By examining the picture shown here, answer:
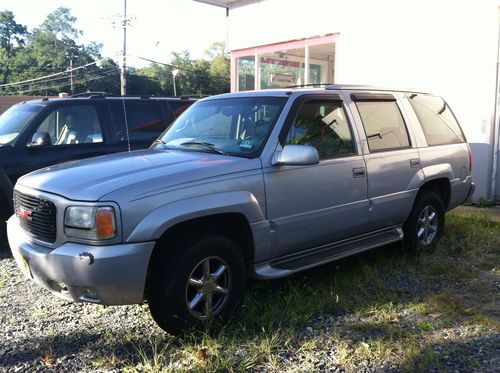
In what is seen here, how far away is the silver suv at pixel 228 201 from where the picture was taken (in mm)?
3357

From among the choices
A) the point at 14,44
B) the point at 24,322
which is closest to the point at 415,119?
the point at 24,322

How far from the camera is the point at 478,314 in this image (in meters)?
4.18

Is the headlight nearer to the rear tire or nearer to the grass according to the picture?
the grass

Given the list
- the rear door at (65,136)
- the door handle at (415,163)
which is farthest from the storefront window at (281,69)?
the door handle at (415,163)

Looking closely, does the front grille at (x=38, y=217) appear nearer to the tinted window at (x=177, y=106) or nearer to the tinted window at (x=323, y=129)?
the tinted window at (x=323, y=129)

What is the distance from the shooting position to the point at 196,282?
3.66m

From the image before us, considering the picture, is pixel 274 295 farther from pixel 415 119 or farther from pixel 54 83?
pixel 54 83

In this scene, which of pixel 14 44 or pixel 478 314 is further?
pixel 14 44

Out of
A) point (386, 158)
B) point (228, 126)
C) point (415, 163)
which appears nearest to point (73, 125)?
point (228, 126)

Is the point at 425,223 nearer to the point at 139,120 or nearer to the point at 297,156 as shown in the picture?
the point at 297,156

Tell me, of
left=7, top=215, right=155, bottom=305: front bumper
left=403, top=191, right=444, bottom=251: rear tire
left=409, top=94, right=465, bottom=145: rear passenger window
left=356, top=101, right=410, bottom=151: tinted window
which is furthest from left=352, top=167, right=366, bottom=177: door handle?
left=7, top=215, right=155, bottom=305: front bumper

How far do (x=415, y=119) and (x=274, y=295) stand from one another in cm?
263

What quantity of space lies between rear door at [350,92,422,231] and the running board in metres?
0.11

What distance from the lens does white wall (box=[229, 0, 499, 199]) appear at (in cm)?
839
